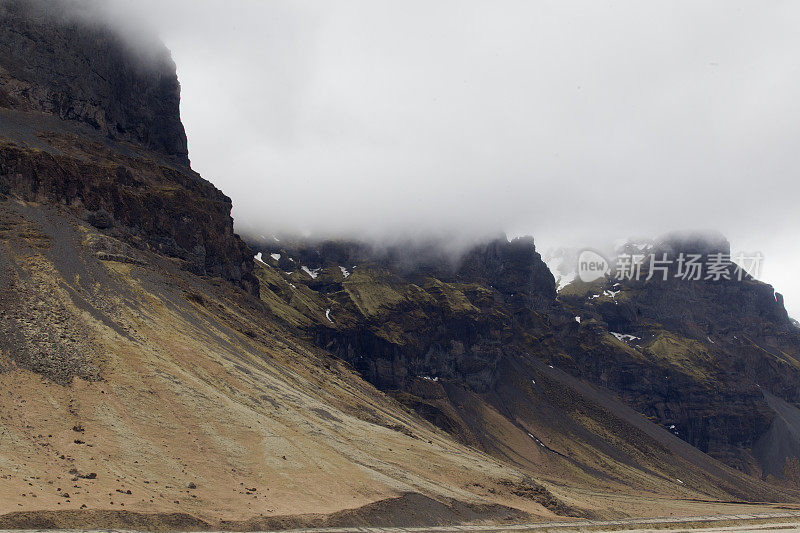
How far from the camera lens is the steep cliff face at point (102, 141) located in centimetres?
10412

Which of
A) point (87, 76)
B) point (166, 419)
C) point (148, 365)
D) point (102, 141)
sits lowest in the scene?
point (166, 419)

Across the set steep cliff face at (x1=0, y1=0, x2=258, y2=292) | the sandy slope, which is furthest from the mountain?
steep cliff face at (x1=0, y1=0, x2=258, y2=292)

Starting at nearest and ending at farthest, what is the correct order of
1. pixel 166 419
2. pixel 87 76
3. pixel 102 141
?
pixel 166 419 → pixel 102 141 → pixel 87 76

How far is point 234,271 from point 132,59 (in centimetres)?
5972

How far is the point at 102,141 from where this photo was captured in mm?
126625

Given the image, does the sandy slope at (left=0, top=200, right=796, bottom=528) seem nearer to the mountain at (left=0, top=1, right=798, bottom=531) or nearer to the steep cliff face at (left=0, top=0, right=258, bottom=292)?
the mountain at (left=0, top=1, right=798, bottom=531)

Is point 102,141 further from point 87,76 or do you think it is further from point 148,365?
point 148,365

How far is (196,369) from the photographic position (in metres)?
68.9

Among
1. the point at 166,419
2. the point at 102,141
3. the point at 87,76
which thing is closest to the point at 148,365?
the point at 166,419

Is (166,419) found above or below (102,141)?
below

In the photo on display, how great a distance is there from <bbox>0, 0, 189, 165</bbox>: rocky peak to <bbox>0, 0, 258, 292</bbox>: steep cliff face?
0.23 metres

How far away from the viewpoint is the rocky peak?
118938 mm

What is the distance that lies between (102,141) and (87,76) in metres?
17.4

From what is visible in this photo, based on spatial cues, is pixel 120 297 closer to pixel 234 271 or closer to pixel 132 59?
pixel 234 271
